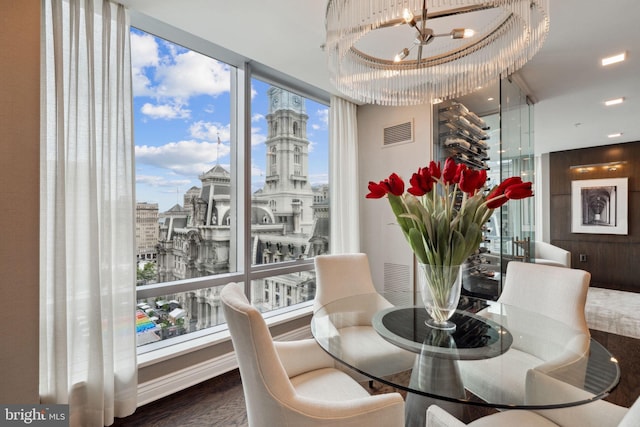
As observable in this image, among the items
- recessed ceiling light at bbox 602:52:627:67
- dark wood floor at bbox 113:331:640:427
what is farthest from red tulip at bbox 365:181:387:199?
recessed ceiling light at bbox 602:52:627:67

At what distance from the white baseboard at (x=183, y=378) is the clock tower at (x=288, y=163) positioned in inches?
55.5

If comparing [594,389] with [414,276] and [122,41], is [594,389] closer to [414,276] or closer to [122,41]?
[414,276]

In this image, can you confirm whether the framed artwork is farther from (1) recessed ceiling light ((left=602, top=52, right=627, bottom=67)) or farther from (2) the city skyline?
(2) the city skyline

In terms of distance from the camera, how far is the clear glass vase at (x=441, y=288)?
1405 mm

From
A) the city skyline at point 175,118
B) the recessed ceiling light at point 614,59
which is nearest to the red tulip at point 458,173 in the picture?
the city skyline at point 175,118

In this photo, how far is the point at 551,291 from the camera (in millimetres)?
1846

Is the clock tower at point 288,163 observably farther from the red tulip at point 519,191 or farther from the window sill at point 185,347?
the red tulip at point 519,191

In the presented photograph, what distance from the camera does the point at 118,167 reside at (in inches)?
74.2

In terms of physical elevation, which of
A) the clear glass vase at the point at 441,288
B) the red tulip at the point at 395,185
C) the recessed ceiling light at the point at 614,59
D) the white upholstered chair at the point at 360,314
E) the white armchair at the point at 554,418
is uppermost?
the recessed ceiling light at the point at 614,59

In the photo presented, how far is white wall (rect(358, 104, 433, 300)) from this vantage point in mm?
3188

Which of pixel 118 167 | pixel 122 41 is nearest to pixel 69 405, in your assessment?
pixel 118 167

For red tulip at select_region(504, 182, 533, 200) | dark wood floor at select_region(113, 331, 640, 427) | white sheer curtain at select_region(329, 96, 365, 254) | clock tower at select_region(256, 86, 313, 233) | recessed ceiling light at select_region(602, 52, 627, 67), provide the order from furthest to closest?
white sheer curtain at select_region(329, 96, 365, 254)
clock tower at select_region(256, 86, 313, 233)
recessed ceiling light at select_region(602, 52, 627, 67)
dark wood floor at select_region(113, 331, 640, 427)
red tulip at select_region(504, 182, 533, 200)

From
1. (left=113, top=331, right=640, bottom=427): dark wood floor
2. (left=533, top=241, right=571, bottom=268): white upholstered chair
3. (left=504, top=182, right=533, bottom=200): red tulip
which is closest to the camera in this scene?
(left=504, top=182, right=533, bottom=200): red tulip

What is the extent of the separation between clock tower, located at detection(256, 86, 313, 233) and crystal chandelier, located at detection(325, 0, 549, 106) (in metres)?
1.10
